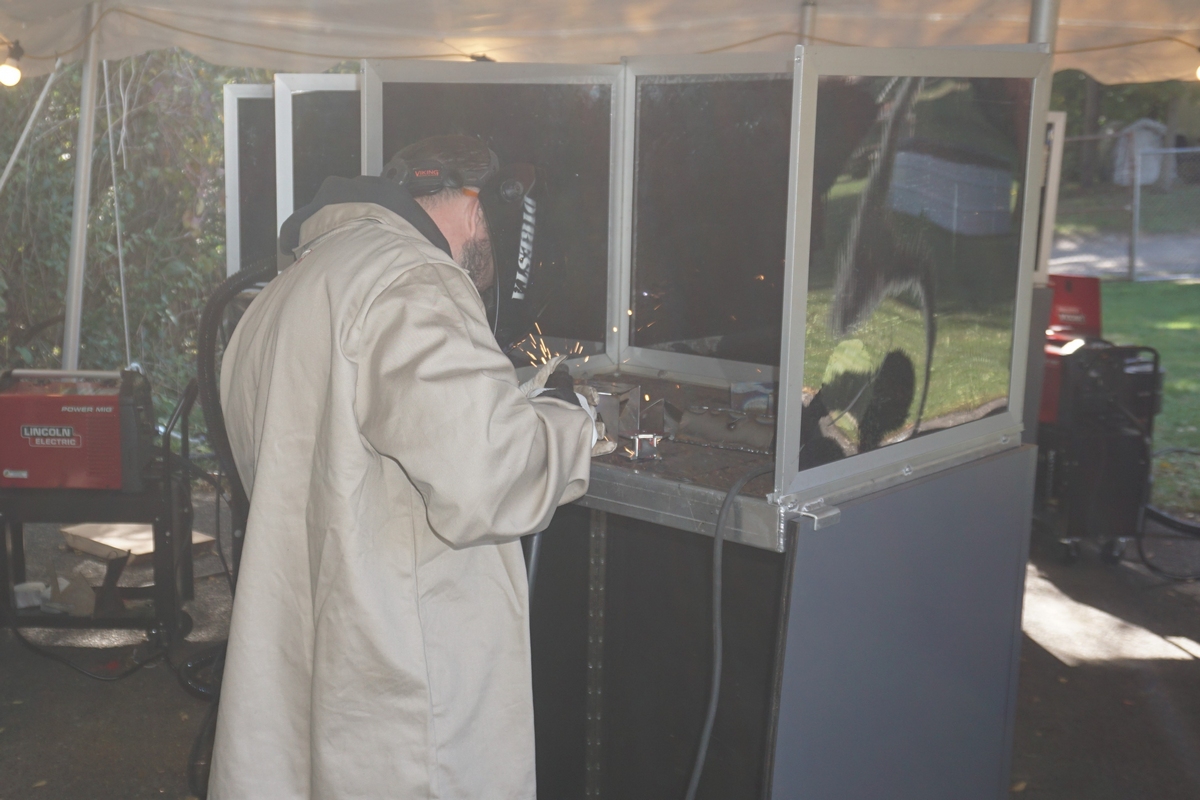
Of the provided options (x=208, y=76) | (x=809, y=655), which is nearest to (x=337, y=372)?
(x=809, y=655)

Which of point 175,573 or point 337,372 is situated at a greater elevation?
point 337,372

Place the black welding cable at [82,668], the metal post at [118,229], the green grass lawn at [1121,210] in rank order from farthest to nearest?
the green grass lawn at [1121,210]
the metal post at [118,229]
the black welding cable at [82,668]

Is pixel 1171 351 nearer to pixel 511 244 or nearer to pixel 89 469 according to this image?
pixel 511 244

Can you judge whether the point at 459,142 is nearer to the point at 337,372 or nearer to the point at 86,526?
the point at 337,372

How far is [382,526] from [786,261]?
775 millimetres

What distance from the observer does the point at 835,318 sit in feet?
6.12

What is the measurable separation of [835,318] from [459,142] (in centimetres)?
81

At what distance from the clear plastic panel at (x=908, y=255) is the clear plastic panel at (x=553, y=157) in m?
1.04

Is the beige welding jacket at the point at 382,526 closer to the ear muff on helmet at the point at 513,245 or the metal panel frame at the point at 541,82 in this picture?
the metal panel frame at the point at 541,82

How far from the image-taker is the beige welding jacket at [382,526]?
1635 millimetres

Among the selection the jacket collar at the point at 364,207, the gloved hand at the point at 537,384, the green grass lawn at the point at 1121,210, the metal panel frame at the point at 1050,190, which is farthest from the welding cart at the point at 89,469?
the green grass lawn at the point at 1121,210

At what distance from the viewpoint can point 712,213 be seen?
2.72 metres

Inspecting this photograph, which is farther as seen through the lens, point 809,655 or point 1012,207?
point 1012,207

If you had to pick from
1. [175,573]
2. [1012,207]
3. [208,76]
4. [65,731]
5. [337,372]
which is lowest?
[65,731]
